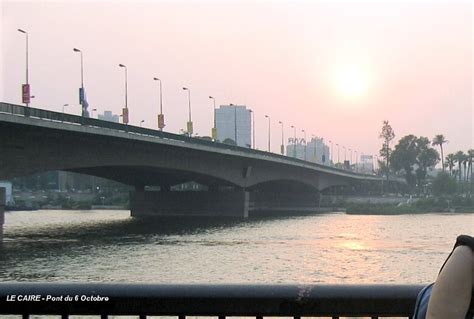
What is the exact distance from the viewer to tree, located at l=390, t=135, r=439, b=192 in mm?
144875

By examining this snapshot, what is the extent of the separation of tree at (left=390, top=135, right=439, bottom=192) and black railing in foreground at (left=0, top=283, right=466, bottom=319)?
145179 millimetres

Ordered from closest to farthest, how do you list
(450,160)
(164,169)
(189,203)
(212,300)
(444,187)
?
(212,300) < (164,169) < (189,203) < (444,187) < (450,160)

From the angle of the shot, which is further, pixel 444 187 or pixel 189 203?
pixel 444 187

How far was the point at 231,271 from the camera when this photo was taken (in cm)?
2784

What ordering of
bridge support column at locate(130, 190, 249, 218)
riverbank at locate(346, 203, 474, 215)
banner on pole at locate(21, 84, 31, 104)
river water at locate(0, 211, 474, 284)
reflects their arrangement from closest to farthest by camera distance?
river water at locate(0, 211, 474, 284)
banner on pole at locate(21, 84, 31, 104)
bridge support column at locate(130, 190, 249, 218)
riverbank at locate(346, 203, 474, 215)

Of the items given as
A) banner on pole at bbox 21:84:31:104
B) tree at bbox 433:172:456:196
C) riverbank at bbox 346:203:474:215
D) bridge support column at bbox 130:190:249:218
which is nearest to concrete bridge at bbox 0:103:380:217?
bridge support column at bbox 130:190:249:218

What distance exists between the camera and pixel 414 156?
146 meters

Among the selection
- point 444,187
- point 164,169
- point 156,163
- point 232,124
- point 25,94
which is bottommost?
point 444,187

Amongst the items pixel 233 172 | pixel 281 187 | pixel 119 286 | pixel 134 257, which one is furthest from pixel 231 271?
pixel 281 187

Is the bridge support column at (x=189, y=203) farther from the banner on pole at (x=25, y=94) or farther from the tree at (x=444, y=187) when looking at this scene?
the tree at (x=444, y=187)

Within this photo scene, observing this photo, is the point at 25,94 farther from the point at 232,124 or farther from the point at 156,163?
the point at 232,124

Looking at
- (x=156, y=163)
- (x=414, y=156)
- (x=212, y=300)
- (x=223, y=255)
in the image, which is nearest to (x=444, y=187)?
(x=414, y=156)

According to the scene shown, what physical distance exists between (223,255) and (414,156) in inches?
4658

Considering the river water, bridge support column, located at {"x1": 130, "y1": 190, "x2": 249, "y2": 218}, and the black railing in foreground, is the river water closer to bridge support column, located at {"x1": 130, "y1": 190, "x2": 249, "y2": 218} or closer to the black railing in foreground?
the black railing in foreground
